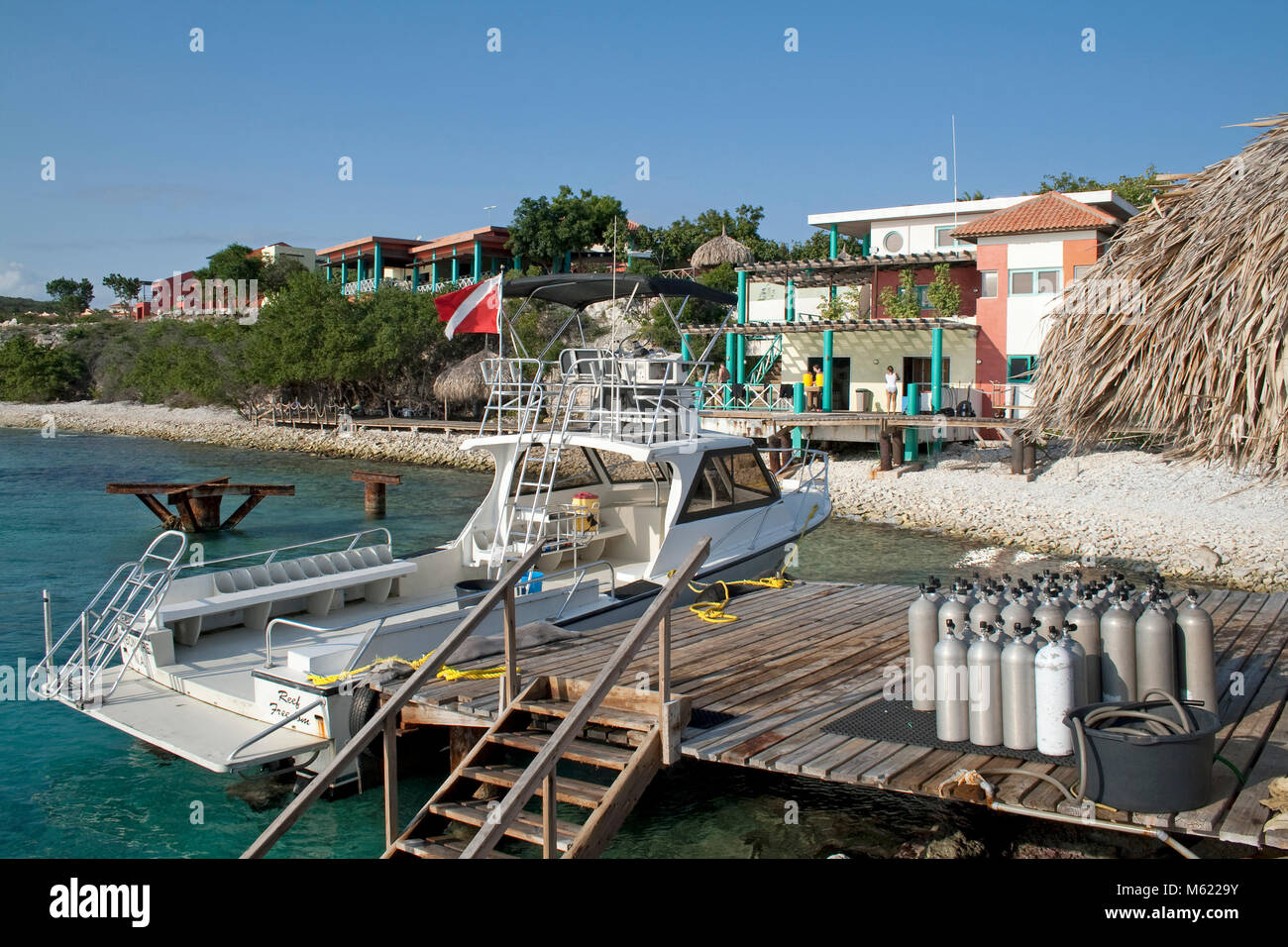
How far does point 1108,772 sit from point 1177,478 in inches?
802

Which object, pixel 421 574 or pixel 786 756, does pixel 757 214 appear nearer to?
pixel 421 574

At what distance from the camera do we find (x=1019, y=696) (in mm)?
5383

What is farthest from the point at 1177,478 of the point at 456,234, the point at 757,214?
the point at 456,234

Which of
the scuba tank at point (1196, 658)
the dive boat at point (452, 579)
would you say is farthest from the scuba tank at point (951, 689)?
the dive boat at point (452, 579)

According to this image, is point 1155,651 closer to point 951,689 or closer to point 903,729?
point 951,689

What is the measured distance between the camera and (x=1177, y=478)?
22391 mm

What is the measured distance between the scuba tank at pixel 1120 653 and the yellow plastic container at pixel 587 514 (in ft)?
24.3

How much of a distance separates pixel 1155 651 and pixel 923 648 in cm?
130

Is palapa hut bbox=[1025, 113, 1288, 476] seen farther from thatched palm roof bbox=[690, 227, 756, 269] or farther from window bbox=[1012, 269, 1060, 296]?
thatched palm roof bbox=[690, 227, 756, 269]

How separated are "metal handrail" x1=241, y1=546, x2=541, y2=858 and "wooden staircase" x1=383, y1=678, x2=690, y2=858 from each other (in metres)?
0.64

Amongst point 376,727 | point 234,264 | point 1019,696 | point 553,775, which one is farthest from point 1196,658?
point 234,264

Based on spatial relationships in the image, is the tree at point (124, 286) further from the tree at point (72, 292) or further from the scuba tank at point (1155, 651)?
the scuba tank at point (1155, 651)

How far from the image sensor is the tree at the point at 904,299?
104 feet

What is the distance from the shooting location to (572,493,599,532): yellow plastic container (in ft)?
40.0
